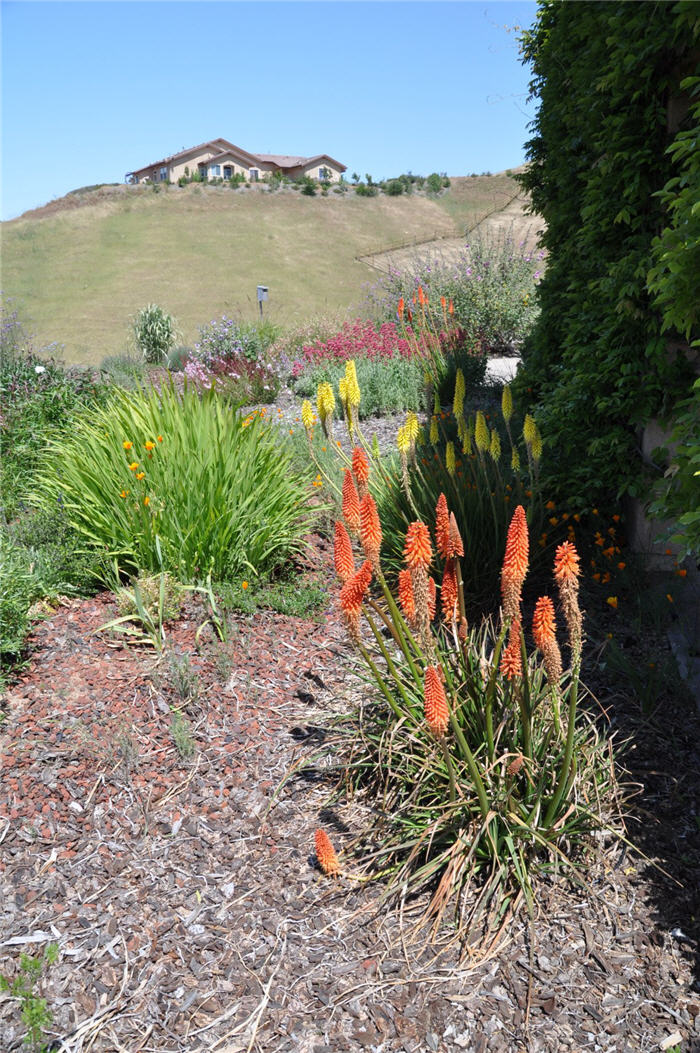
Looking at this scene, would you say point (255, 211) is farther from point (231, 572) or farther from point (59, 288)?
point (231, 572)

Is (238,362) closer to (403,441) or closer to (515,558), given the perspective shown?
(403,441)

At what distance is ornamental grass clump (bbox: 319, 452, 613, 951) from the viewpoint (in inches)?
92.6

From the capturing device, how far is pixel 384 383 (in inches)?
381

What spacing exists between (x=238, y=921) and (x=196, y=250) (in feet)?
151

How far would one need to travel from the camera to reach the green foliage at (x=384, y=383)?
9.43 m

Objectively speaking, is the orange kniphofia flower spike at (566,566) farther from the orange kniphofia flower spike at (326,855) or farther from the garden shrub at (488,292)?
the garden shrub at (488,292)

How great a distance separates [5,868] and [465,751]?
6.05ft

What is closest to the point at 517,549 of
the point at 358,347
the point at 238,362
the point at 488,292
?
the point at 238,362

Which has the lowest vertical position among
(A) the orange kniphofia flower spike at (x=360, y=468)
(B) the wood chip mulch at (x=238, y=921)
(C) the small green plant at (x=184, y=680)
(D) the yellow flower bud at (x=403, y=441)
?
(B) the wood chip mulch at (x=238, y=921)

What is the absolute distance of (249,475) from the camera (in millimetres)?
4895

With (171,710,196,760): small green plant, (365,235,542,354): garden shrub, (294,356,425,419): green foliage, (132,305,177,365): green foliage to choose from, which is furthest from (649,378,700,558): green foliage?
(132,305,177,365): green foliage

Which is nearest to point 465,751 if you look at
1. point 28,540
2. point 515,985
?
point 515,985

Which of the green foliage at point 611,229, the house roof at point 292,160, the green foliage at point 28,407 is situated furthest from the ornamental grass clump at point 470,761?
the house roof at point 292,160

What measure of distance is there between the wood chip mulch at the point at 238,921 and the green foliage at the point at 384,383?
603cm
